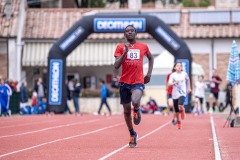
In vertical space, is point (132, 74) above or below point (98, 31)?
below

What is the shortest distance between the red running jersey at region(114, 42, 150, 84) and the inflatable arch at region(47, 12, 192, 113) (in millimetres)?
22497

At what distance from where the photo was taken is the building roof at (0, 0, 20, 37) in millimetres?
49094

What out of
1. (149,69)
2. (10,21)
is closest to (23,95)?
(10,21)

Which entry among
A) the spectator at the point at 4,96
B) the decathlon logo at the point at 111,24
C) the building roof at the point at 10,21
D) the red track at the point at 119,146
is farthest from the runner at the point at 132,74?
the building roof at the point at 10,21

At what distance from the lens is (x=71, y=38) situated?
3903 cm

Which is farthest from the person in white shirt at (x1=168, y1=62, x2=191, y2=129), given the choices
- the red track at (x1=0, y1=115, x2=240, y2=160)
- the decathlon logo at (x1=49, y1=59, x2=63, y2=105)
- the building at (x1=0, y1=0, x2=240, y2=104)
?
the building at (x1=0, y1=0, x2=240, y2=104)

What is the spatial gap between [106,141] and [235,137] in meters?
3.19

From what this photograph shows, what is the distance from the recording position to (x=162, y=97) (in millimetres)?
44031

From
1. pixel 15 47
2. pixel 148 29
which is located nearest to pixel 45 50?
pixel 15 47

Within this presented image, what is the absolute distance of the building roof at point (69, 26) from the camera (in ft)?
166

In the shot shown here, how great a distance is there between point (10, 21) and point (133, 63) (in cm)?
3476

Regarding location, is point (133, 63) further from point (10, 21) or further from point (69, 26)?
point (69, 26)

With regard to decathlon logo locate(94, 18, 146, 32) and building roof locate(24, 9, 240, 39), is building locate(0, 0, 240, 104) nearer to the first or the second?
building roof locate(24, 9, 240, 39)

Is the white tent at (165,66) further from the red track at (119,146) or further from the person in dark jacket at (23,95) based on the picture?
the red track at (119,146)
